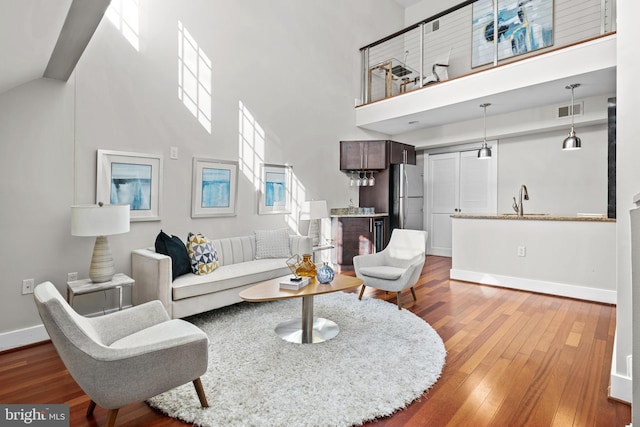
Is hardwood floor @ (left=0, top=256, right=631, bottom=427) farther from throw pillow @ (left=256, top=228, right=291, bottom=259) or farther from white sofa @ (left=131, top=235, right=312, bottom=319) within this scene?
throw pillow @ (left=256, top=228, right=291, bottom=259)

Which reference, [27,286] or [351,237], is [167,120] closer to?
[27,286]

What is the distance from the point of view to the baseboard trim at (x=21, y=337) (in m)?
2.77

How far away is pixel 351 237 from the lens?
5.81 m

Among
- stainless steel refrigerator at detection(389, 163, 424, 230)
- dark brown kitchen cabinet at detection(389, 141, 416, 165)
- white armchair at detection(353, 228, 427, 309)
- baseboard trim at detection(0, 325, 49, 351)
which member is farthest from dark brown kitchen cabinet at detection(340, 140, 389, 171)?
baseboard trim at detection(0, 325, 49, 351)

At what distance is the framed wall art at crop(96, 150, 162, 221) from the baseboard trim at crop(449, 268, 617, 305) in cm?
432

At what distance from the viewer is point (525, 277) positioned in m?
4.45

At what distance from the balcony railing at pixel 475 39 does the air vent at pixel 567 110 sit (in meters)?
0.98

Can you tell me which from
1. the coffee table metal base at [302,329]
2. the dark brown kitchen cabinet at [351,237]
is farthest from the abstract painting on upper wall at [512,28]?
the coffee table metal base at [302,329]

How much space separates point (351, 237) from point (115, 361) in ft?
14.9

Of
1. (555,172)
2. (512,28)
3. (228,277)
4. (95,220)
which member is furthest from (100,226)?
(512,28)

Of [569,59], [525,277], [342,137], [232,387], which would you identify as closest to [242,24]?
[342,137]

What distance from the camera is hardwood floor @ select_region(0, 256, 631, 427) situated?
72.7 inches

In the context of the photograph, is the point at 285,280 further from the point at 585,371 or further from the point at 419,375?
the point at 585,371

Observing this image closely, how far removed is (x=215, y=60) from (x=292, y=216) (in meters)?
2.47
